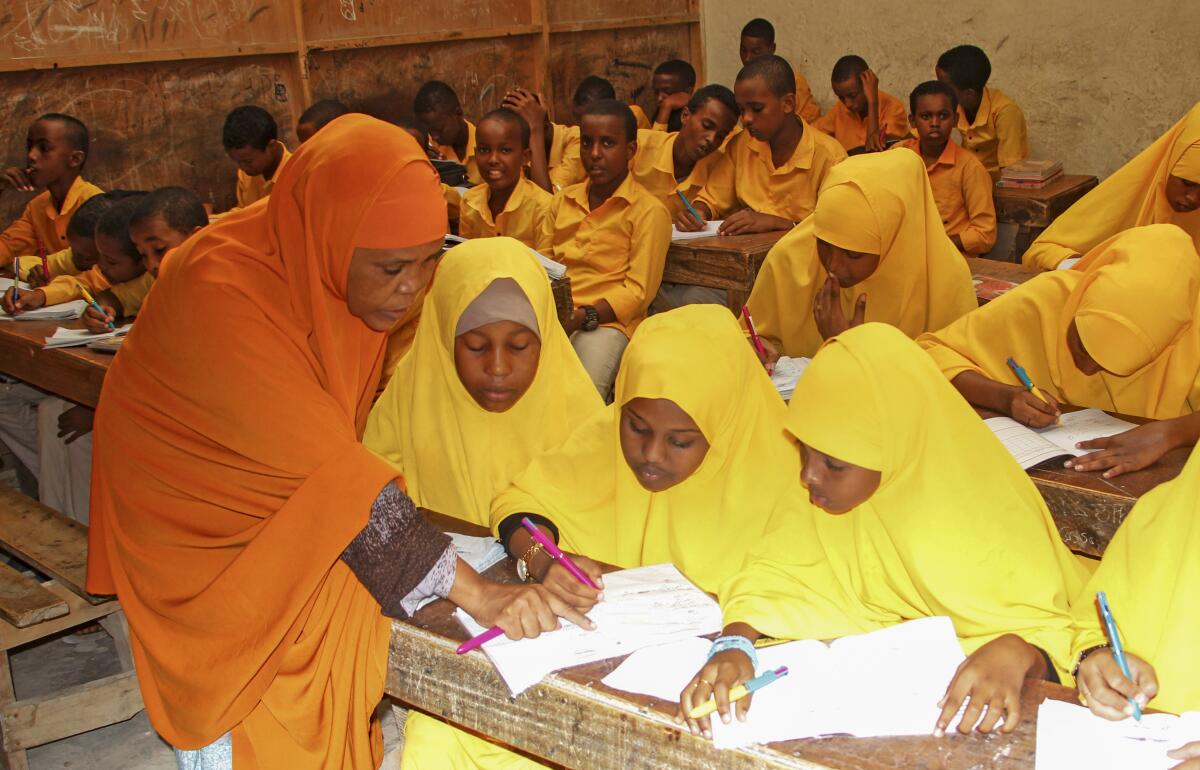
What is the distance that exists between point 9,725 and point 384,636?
1540mm

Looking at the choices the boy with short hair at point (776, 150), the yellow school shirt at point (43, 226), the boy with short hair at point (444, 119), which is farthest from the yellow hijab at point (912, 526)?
the boy with short hair at point (444, 119)

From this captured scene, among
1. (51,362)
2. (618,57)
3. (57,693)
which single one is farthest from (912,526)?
(618,57)

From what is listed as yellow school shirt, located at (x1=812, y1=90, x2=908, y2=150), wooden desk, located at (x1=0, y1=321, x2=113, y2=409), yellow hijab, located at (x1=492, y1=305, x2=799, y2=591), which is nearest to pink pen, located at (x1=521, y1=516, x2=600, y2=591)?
yellow hijab, located at (x1=492, y1=305, x2=799, y2=591)

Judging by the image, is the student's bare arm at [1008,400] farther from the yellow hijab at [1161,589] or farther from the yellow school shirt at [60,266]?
the yellow school shirt at [60,266]

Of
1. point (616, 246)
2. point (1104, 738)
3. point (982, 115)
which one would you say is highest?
point (982, 115)

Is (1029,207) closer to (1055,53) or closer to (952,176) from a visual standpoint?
(952,176)

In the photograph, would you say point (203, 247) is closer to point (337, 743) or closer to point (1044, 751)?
point (337, 743)

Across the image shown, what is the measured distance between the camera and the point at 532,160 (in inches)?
252

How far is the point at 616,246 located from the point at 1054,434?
2.46 metres

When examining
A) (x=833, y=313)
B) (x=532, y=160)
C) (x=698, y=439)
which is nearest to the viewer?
(x=698, y=439)

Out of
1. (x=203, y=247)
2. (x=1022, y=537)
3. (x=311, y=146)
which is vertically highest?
(x=311, y=146)

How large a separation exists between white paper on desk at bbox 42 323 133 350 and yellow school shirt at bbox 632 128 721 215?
109 inches

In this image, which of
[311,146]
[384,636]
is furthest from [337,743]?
[311,146]

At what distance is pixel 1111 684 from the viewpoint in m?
1.60
